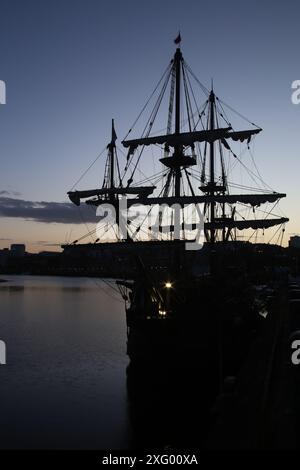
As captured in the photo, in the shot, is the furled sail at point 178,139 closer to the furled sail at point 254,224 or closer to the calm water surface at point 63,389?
the furled sail at point 254,224

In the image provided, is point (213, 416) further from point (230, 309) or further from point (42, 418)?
point (230, 309)

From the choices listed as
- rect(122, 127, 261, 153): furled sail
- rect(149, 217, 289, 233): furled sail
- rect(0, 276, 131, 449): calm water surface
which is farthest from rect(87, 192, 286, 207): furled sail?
rect(0, 276, 131, 449): calm water surface

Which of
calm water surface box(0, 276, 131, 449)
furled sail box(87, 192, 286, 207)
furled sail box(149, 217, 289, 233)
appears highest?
furled sail box(87, 192, 286, 207)

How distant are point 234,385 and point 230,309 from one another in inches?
523

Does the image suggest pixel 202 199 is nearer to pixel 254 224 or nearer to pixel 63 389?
pixel 254 224

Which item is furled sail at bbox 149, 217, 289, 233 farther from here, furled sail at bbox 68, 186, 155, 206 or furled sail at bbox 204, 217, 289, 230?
furled sail at bbox 68, 186, 155, 206

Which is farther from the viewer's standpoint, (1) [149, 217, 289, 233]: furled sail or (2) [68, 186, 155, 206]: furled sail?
(1) [149, 217, 289, 233]: furled sail

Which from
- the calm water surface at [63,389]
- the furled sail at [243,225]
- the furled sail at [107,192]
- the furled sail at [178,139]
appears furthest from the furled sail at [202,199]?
the calm water surface at [63,389]

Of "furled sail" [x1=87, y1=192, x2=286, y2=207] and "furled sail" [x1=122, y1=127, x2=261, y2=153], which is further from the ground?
"furled sail" [x1=122, y1=127, x2=261, y2=153]

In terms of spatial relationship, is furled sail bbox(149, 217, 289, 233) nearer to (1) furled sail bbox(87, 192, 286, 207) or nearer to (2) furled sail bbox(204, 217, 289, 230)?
(2) furled sail bbox(204, 217, 289, 230)

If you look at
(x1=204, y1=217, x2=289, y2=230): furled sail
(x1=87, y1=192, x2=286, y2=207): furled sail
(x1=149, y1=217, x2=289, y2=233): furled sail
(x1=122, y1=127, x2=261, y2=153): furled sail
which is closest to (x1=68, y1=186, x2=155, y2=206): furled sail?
(x1=87, y1=192, x2=286, y2=207): furled sail

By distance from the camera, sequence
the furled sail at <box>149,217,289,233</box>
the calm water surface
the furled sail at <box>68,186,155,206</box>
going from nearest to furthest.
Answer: the calm water surface → the furled sail at <box>68,186,155,206</box> → the furled sail at <box>149,217,289,233</box>

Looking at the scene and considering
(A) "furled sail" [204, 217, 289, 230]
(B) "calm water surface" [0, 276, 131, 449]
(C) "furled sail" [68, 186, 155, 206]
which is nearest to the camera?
(B) "calm water surface" [0, 276, 131, 449]
